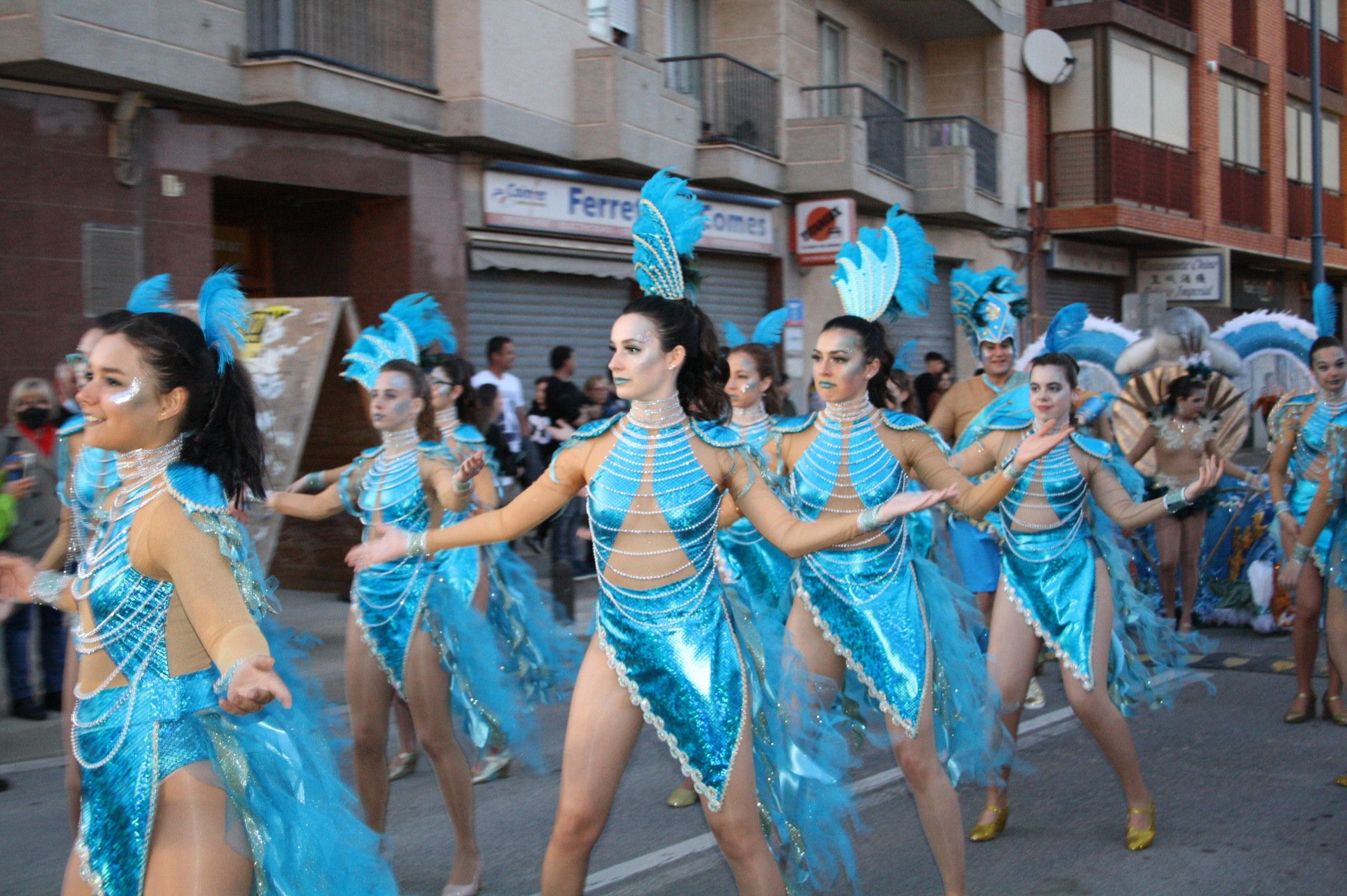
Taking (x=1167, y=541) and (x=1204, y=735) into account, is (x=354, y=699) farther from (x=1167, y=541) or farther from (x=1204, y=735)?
(x=1167, y=541)

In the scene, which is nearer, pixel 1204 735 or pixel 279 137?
Result: pixel 1204 735

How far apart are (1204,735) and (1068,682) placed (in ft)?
7.48

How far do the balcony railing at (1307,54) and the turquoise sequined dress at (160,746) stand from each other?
35.1 metres

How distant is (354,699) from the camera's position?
4957 millimetres

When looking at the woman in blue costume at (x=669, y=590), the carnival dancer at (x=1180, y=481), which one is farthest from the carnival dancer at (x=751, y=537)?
the carnival dancer at (x=1180, y=481)

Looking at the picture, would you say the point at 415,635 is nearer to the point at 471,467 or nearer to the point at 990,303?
the point at 471,467

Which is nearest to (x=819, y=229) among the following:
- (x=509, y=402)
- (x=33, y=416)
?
(x=509, y=402)

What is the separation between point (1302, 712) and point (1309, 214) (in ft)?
98.5

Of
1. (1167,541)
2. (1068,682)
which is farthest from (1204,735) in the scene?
(1167,541)

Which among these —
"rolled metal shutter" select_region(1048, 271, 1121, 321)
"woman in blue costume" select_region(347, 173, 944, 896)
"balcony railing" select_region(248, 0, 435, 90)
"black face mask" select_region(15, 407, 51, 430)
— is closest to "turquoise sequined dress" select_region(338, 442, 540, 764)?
"woman in blue costume" select_region(347, 173, 944, 896)

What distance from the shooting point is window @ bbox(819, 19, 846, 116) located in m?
19.5

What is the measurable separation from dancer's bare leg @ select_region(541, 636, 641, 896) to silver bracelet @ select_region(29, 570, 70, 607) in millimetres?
1333

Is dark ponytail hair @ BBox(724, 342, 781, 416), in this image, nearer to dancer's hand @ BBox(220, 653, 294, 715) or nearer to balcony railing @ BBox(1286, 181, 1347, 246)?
dancer's hand @ BBox(220, 653, 294, 715)

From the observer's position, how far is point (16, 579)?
3.37m
